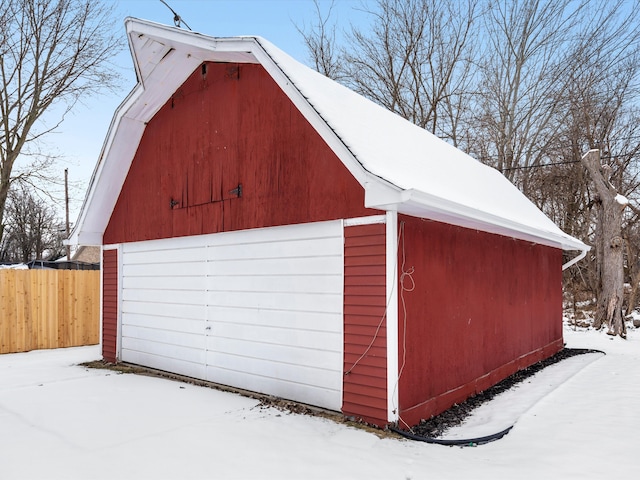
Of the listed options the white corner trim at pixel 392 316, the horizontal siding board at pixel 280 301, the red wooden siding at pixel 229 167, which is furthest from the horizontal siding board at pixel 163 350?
the white corner trim at pixel 392 316

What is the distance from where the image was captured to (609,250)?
12.2m

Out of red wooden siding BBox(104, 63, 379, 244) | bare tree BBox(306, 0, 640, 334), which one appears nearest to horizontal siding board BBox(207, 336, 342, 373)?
red wooden siding BBox(104, 63, 379, 244)

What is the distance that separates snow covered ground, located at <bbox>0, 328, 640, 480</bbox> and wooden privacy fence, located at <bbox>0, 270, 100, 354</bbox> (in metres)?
3.49

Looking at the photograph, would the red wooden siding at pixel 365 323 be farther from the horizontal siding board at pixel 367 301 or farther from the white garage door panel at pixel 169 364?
the white garage door panel at pixel 169 364

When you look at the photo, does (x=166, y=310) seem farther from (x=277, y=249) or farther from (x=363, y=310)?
(x=363, y=310)

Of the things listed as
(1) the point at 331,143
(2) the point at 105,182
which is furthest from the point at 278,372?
(2) the point at 105,182

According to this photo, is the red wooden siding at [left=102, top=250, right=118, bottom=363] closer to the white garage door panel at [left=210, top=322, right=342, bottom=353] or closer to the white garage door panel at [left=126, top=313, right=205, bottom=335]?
the white garage door panel at [left=126, top=313, right=205, bottom=335]

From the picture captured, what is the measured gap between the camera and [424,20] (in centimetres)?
1877

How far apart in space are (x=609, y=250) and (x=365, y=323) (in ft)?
34.9

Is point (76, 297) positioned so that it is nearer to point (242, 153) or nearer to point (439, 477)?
point (242, 153)

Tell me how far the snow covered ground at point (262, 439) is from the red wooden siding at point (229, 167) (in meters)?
2.17

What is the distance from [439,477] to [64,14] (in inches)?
693

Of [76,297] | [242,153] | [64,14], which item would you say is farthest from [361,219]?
[64,14]

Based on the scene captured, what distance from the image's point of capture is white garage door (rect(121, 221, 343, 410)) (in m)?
4.91
